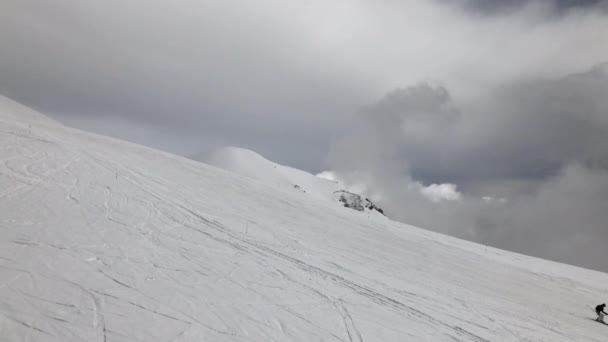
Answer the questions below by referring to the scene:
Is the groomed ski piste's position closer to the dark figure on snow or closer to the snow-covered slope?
the dark figure on snow

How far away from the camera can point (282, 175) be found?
273 feet

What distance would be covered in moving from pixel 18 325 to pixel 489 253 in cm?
2497

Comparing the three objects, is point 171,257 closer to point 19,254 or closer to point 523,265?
point 19,254

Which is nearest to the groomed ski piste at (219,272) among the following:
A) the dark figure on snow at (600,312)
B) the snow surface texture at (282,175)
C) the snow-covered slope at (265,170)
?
the dark figure on snow at (600,312)

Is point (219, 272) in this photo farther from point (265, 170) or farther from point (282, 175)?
point (282, 175)

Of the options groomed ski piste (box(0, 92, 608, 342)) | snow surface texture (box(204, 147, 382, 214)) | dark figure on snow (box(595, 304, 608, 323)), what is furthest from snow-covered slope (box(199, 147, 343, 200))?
dark figure on snow (box(595, 304, 608, 323))

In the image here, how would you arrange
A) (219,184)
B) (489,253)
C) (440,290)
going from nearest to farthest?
(440,290)
(489,253)
(219,184)

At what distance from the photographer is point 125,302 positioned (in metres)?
7.44

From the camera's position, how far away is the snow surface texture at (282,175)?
78069 millimetres

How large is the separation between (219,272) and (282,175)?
240 feet

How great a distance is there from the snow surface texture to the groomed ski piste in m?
54.0

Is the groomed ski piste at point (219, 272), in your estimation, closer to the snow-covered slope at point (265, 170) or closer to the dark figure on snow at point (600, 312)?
the dark figure on snow at point (600, 312)

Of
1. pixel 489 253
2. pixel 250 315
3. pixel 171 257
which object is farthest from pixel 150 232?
pixel 489 253

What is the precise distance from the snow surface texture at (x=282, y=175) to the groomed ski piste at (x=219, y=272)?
5403 cm
